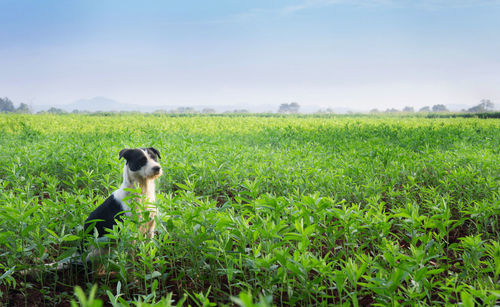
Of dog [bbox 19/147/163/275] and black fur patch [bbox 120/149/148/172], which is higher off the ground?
black fur patch [bbox 120/149/148/172]

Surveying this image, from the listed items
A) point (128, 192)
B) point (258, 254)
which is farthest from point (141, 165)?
point (258, 254)

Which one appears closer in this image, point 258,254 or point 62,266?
point 258,254

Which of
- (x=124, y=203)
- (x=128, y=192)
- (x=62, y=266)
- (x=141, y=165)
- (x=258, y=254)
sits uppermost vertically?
(x=141, y=165)

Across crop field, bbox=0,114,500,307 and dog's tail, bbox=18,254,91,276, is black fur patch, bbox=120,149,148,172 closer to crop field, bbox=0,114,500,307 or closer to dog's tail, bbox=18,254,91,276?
crop field, bbox=0,114,500,307

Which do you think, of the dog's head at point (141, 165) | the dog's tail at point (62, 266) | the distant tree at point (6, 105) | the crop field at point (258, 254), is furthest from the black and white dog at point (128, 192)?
the distant tree at point (6, 105)

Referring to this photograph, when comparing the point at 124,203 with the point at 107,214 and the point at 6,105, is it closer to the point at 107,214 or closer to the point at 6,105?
the point at 107,214

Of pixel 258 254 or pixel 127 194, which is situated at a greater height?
pixel 127 194

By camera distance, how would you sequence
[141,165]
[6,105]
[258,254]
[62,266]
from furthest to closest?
[6,105] < [141,165] < [62,266] < [258,254]

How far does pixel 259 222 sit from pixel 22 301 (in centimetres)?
219

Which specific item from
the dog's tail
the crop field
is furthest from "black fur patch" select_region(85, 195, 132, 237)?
the dog's tail

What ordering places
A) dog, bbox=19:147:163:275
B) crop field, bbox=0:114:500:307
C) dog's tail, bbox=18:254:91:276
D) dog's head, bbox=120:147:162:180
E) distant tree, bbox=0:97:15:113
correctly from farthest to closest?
distant tree, bbox=0:97:15:113
dog's head, bbox=120:147:162:180
dog, bbox=19:147:163:275
dog's tail, bbox=18:254:91:276
crop field, bbox=0:114:500:307

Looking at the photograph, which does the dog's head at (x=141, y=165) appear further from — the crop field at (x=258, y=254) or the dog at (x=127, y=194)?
the crop field at (x=258, y=254)

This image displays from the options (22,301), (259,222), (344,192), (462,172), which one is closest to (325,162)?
(344,192)

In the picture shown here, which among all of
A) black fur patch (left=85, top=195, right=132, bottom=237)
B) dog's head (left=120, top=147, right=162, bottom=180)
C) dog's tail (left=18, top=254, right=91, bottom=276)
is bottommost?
dog's tail (left=18, top=254, right=91, bottom=276)
